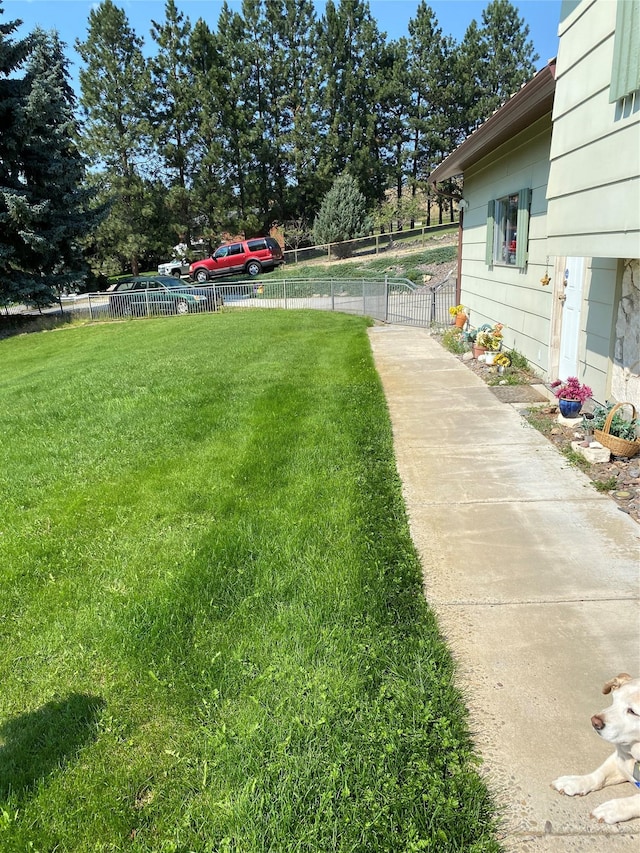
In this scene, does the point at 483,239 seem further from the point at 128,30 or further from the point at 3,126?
the point at 128,30

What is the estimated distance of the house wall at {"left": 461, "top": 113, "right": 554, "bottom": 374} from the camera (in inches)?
279

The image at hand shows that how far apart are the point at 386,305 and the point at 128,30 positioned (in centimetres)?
3003

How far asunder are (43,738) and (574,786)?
1952mm

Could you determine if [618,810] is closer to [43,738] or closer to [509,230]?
[43,738]

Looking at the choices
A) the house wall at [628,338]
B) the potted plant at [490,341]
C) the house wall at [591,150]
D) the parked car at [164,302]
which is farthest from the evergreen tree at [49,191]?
the house wall at [628,338]

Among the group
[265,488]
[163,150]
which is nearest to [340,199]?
[163,150]

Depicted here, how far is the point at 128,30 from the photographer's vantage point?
33312 millimetres

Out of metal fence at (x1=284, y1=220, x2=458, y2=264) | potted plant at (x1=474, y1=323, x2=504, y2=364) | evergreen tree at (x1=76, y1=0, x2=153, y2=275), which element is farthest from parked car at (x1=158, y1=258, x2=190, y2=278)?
potted plant at (x1=474, y1=323, x2=504, y2=364)

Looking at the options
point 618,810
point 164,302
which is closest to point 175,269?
point 164,302

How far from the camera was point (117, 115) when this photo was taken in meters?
33.8

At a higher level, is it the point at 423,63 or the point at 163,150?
the point at 423,63

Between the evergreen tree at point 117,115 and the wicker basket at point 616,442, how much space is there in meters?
33.1

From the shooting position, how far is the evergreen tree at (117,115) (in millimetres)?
32688

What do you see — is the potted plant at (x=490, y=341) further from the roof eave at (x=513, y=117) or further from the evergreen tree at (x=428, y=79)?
the evergreen tree at (x=428, y=79)
